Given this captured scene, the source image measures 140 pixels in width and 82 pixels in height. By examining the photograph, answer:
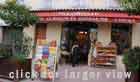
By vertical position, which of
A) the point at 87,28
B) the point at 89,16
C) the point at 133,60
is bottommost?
the point at 133,60

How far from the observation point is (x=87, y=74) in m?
20.2

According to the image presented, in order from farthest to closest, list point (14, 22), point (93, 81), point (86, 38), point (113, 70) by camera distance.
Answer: point (86, 38) < point (113, 70) < point (14, 22) < point (93, 81)

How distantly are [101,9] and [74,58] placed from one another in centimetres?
348

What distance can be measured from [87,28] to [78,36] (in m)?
0.83

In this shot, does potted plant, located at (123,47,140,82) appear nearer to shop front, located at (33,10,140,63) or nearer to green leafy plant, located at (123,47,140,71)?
green leafy plant, located at (123,47,140,71)

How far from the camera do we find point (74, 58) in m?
23.8

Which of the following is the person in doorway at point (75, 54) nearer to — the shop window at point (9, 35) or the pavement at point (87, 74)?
the pavement at point (87, 74)

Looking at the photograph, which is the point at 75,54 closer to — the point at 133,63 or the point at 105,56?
the point at 105,56

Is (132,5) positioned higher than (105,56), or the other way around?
(132,5)

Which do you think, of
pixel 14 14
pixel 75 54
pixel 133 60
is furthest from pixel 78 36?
pixel 133 60

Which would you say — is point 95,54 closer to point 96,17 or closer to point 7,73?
point 96,17

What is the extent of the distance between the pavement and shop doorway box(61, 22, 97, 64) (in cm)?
180

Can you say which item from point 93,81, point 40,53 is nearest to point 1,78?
point 40,53

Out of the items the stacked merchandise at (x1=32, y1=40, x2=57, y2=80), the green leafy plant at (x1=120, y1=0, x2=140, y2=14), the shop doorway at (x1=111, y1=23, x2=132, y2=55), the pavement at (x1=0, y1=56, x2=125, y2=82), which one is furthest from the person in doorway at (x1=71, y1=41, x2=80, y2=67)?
the green leafy plant at (x1=120, y1=0, x2=140, y2=14)
